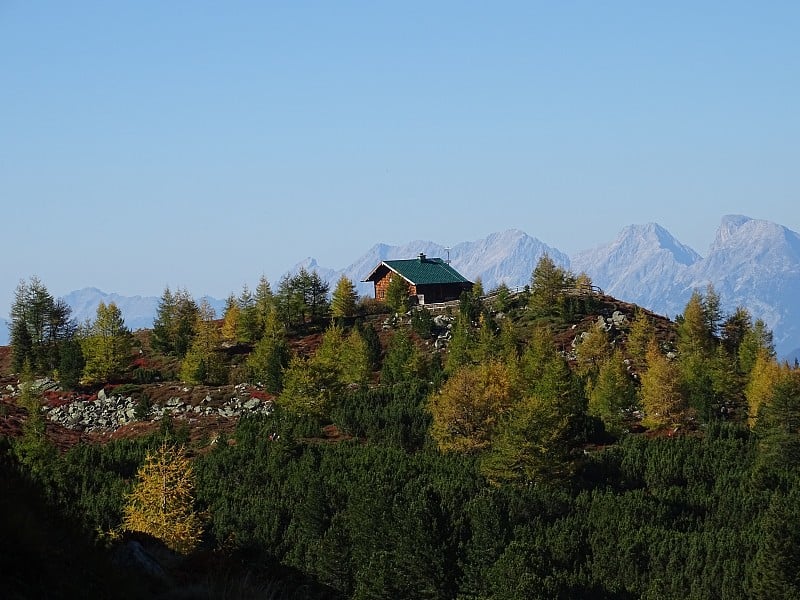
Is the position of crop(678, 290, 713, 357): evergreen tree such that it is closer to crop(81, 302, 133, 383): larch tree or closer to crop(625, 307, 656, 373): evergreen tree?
crop(625, 307, 656, 373): evergreen tree

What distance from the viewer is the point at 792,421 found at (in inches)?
2111

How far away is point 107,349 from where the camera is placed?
8388 centimetres

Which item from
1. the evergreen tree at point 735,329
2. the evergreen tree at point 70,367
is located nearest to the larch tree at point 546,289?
the evergreen tree at point 735,329

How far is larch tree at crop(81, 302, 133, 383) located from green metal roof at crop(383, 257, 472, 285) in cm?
3122

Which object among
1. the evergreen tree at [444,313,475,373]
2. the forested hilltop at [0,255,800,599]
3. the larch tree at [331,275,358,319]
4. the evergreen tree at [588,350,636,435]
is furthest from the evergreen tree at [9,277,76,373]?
the evergreen tree at [588,350,636,435]

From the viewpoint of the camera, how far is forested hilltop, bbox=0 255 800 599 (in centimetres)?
3456

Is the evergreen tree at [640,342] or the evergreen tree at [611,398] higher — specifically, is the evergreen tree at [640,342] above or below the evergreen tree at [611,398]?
above

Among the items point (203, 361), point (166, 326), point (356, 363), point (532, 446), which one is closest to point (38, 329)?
point (166, 326)

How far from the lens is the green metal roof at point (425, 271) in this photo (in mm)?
101688

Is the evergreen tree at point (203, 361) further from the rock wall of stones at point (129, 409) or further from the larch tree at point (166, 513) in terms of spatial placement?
the larch tree at point (166, 513)

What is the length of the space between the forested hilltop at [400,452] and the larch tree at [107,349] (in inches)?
8.4

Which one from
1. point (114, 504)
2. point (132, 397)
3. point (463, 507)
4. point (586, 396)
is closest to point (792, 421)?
point (586, 396)

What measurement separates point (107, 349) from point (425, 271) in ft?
124

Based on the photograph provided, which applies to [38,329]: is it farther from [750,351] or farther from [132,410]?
[750,351]
